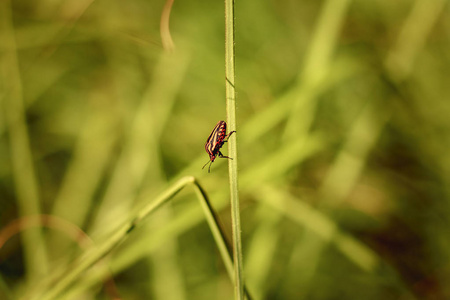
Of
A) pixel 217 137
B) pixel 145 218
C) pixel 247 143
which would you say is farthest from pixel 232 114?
pixel 247 143

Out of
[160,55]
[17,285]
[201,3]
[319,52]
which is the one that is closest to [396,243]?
[319,52]

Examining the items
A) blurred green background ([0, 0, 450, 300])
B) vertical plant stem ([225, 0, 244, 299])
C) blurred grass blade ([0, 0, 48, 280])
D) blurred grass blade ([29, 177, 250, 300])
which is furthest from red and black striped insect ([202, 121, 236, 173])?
blurred grass blade ([0, 0, 48, 280])

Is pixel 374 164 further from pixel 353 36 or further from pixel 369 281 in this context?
pixel 353 36

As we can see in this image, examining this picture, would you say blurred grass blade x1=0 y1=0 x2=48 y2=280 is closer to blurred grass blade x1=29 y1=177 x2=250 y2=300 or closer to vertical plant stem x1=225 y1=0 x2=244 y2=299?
blurred grass blade x1=29 y1=177 x2=250 y2=300

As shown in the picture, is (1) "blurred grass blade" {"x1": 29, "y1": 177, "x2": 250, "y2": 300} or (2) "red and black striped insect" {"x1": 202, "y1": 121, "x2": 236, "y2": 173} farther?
(2) "red and black striped insect" {"x1": 202, "y1": 121, "x2": 236, "y2": 173}

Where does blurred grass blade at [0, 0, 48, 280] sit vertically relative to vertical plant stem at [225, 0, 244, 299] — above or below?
above

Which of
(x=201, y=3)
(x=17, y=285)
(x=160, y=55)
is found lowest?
(x=17, y=285)

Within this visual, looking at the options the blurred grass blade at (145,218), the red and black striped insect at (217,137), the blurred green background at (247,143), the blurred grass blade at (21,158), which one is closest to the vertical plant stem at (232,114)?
the blurred grass blade at (145,218)

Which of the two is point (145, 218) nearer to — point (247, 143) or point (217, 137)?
point (217, 137)
